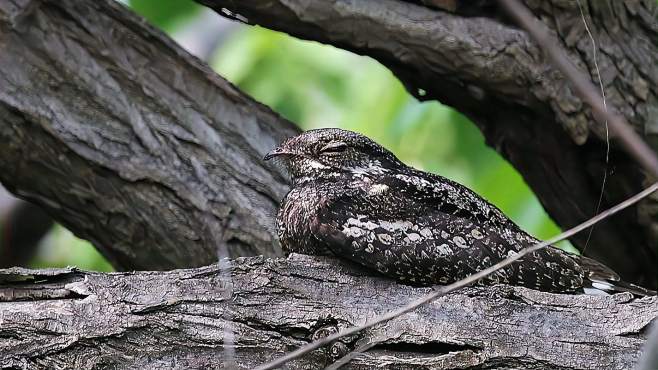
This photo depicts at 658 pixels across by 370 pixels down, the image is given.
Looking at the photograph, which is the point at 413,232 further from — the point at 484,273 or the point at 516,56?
the point at 516,56

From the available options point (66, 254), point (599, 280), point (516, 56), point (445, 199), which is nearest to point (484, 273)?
point (445, 199)

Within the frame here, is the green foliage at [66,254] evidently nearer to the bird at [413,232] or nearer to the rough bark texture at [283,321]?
the bird at [413,232]

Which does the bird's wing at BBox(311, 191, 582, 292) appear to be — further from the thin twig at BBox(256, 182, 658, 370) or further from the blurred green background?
the blurred green background

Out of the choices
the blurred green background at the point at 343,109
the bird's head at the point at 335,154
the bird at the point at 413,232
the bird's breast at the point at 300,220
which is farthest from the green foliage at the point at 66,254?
the bird at the point at 413,232

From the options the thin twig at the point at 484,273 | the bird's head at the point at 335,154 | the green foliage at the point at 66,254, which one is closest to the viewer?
the thin twig at the point at 484,273

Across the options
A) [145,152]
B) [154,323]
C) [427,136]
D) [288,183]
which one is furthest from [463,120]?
[154,323]
